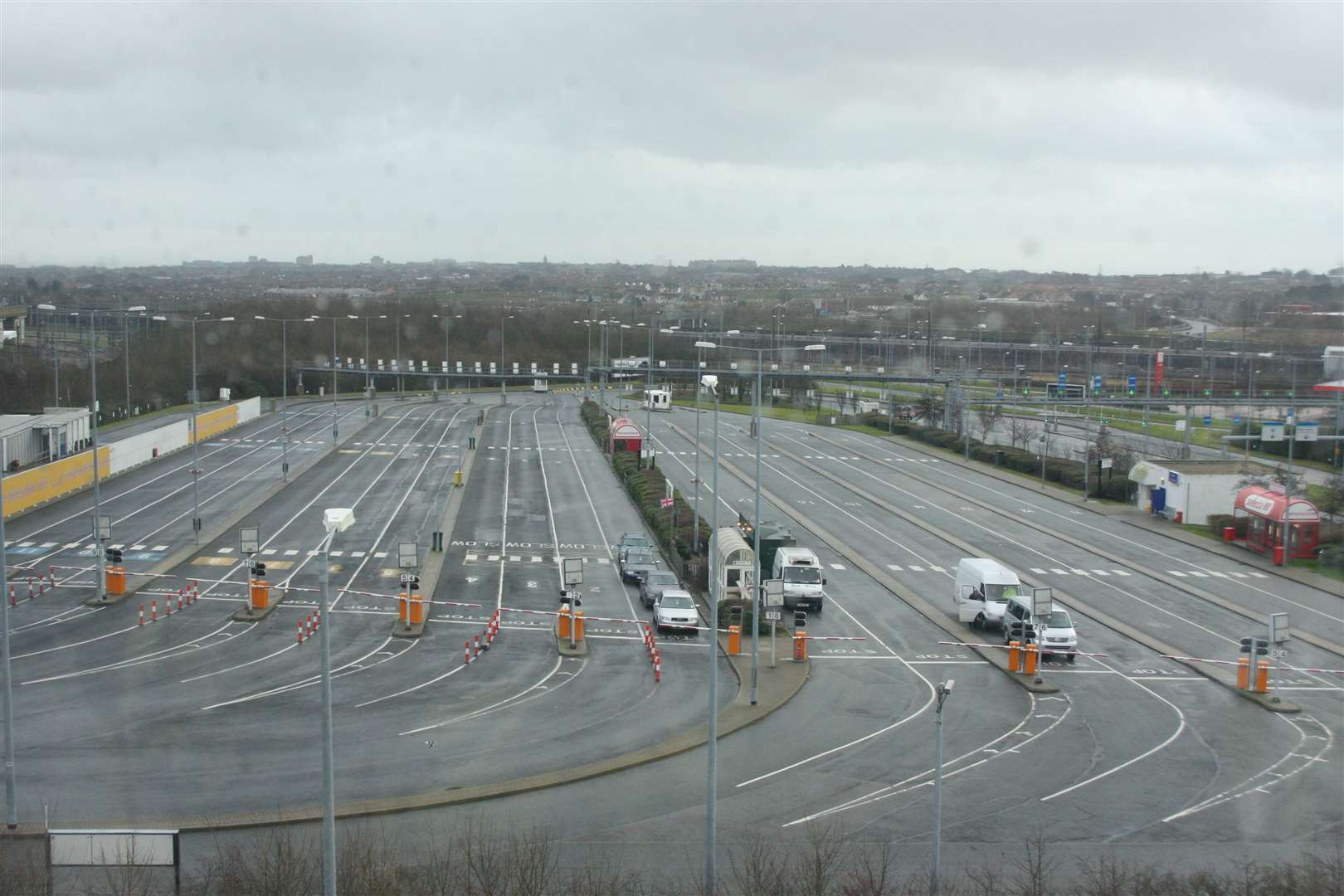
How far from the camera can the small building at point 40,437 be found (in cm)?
4575

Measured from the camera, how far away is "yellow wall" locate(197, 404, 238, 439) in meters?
61.7

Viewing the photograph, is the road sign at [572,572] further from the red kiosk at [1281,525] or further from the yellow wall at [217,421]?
the yellow wall at [217,421]

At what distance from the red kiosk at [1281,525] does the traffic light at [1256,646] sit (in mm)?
14851

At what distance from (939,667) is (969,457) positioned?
37.1 metres

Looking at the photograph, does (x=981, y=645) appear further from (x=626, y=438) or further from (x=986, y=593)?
(x=626, y=438)

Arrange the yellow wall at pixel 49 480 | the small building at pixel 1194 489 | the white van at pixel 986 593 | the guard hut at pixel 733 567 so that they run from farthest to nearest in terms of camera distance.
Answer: the small building at pixel 1194 489
the yellow wall at pixel 49 480
the guard hut at pixel 733 567
the white van at pixel 986 593

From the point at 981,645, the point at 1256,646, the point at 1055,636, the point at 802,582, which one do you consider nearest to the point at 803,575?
the point at 802,582

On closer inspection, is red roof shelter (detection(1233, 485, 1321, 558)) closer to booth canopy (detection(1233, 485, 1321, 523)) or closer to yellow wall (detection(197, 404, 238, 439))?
booth canopy (detection(1233, 485, 1321, 523))

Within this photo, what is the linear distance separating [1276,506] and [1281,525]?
0.57 m

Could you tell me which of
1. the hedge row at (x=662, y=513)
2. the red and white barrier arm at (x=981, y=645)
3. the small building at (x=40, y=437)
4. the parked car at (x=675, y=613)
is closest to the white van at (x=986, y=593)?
the red and white barrier arm at (x=981, y=645)

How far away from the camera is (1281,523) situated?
Result: 3659 centimetres

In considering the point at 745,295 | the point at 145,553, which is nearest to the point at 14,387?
the point at 145,553

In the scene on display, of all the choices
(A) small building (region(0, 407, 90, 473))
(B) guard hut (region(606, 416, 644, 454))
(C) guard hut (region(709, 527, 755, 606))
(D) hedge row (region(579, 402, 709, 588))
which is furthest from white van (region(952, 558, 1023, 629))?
(A) small building (region(0, 407, 90, 473))

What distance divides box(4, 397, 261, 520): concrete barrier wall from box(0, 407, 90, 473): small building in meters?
1.82
